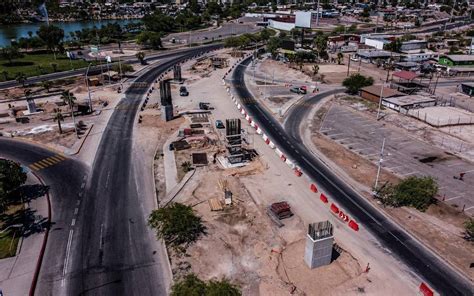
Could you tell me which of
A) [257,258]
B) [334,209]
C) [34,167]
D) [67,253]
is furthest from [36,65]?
[257,258]

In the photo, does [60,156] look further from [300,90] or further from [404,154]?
[300,90]

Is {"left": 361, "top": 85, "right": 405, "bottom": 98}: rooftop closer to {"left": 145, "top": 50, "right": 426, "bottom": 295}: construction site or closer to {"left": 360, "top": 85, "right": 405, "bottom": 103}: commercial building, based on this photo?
{"left": 360, "top": 85, "right": 405, "bottom": 103}: commercial building

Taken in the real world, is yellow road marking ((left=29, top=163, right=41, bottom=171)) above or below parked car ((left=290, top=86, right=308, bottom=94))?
below

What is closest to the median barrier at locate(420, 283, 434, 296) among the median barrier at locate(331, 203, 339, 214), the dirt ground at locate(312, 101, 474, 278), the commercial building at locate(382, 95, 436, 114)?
the dirt ground at locate(312, 101, 474, 278)

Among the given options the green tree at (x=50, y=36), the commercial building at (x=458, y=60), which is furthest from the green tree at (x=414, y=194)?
the green tree at (x=50, y=36)

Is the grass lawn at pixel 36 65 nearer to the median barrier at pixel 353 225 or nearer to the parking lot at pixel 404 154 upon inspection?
the parking lot at pixel 404 154
